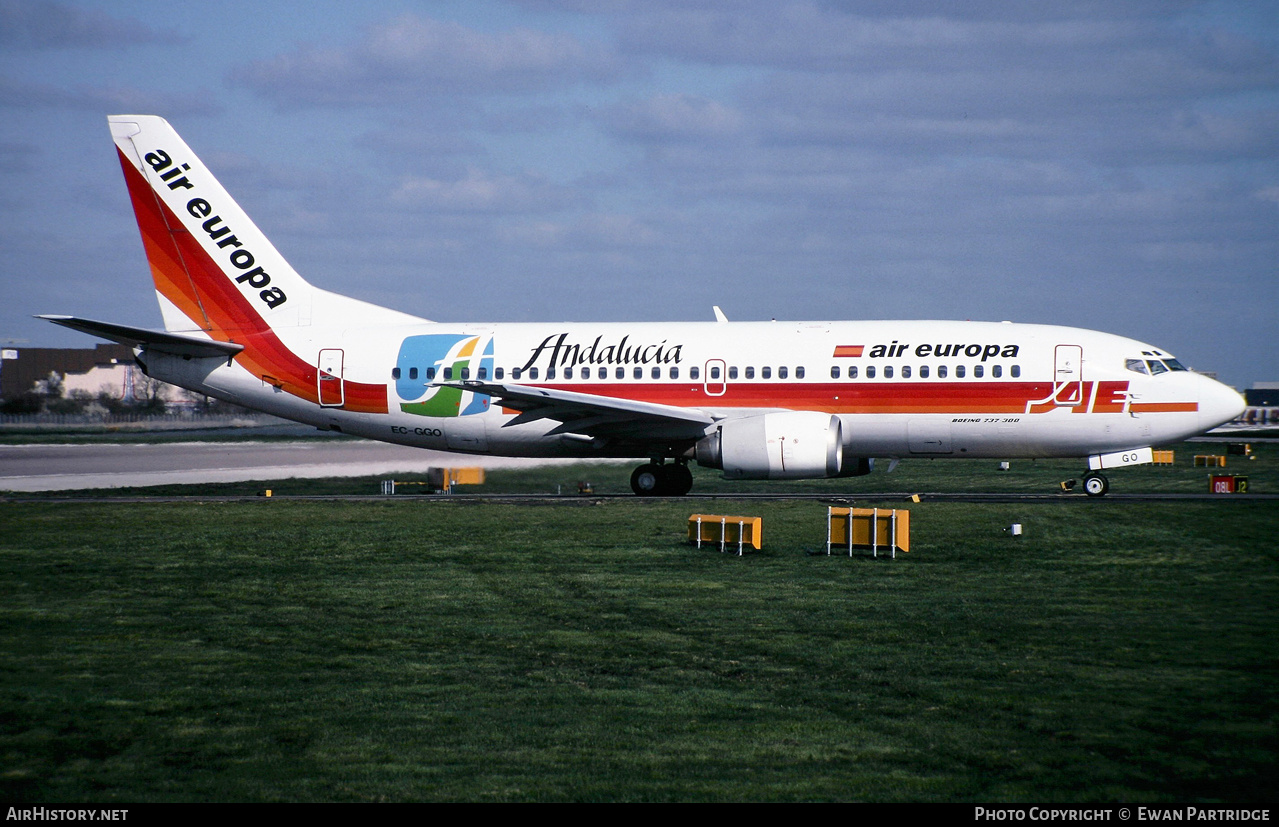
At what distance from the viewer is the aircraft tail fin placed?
3216cm

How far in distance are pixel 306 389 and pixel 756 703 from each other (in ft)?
80.4

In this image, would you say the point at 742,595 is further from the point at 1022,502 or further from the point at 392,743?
the point at 1022,502

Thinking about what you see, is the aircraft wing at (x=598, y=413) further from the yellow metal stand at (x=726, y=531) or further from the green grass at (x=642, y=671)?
the yellow metal stand at (x=726, y=531)

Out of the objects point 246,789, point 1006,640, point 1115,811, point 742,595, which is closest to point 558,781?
→ point 246,789

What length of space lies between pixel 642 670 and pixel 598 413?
59.7ft

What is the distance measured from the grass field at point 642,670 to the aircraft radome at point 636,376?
749cm

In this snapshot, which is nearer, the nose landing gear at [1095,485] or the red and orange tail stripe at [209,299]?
the nose landing gear at [1095,485]

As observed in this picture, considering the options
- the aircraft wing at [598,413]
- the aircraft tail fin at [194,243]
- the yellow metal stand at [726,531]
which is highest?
the aircraft tail fin at [194,243]

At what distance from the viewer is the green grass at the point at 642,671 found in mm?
8211

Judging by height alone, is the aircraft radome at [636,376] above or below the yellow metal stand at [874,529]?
above

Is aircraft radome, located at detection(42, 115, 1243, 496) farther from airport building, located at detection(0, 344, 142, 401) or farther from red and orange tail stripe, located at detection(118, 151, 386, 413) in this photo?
airport building, located at detection(0, 344, 142, 401)

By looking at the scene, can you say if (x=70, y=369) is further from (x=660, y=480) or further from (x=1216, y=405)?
(x=1216, y=405)

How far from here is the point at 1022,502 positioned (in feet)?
94.0

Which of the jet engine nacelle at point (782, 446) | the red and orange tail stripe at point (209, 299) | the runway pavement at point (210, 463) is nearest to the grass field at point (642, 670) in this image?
the jet engine nacelle at point (782, 446)
